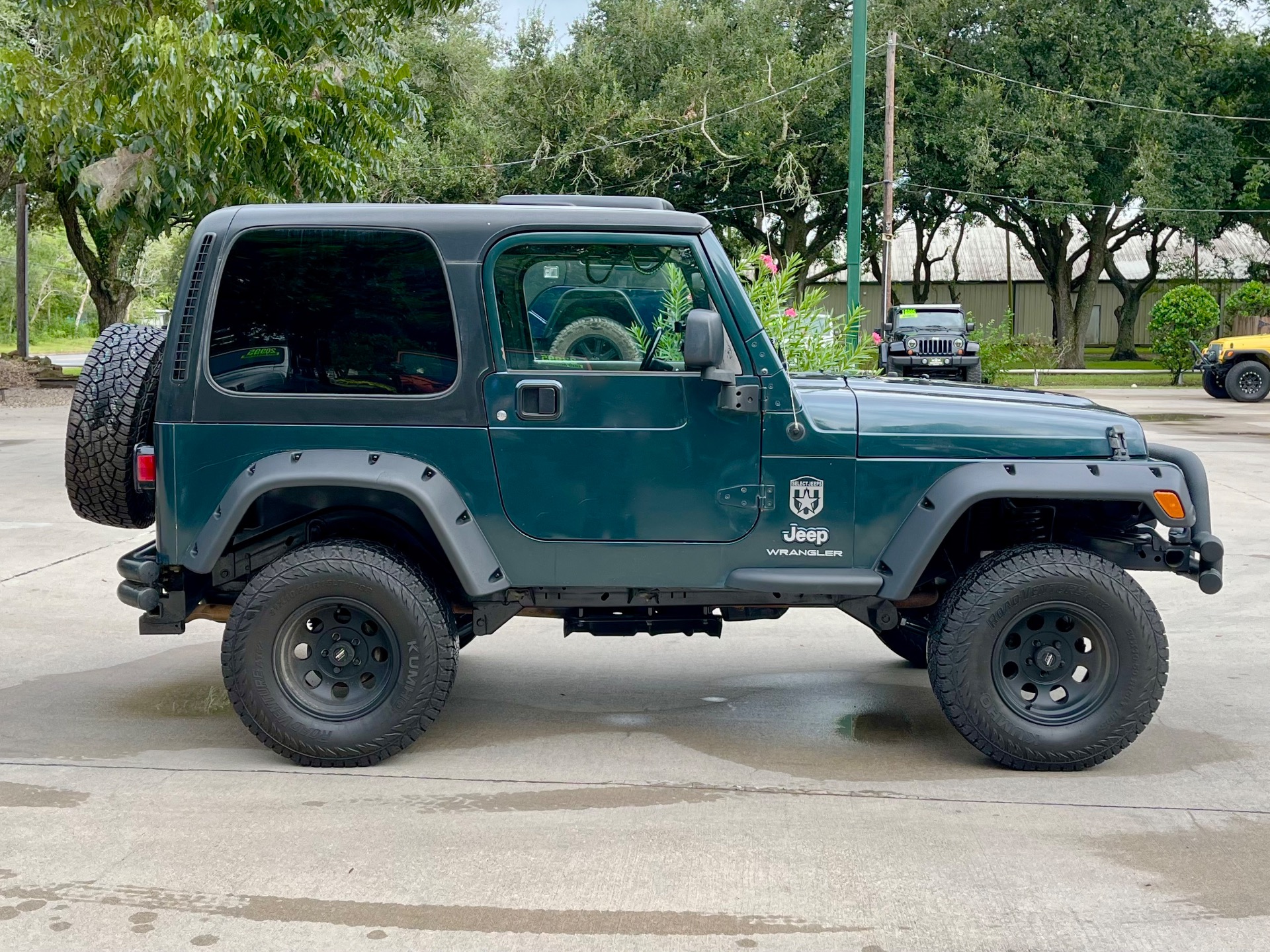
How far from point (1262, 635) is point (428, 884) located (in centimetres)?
511

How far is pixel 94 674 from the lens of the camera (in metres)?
6.25

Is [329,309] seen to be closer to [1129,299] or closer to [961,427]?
[961,427]

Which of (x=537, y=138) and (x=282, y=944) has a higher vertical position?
(x=537, y=138)

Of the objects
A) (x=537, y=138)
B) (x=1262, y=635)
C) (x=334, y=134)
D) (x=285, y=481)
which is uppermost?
(x=537, y=138)

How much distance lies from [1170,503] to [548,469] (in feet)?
7.44

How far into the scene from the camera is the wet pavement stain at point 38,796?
4.54 m

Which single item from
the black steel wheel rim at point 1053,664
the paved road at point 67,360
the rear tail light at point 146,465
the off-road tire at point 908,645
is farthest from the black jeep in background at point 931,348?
the paved road at point 67,360

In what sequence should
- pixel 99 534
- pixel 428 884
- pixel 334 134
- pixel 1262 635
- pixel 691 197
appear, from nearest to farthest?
1. pixel 428 884
2. pixel 1262 635
3. pixel 99 534
4. pixel 334 134
5. pixel 691 197

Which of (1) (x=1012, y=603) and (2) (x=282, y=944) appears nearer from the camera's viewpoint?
(2) (x=282, y=944)

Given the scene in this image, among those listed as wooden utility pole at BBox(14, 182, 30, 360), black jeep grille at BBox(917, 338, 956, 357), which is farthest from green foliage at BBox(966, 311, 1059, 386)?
wooden utility pole at BBox(14, 182, 30, 360)

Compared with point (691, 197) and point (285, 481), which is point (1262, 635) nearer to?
point (285, 481)

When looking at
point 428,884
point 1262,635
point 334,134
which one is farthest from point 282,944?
point 334,134

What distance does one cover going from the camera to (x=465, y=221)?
191 inches

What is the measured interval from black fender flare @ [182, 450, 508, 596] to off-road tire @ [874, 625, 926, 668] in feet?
7.57
